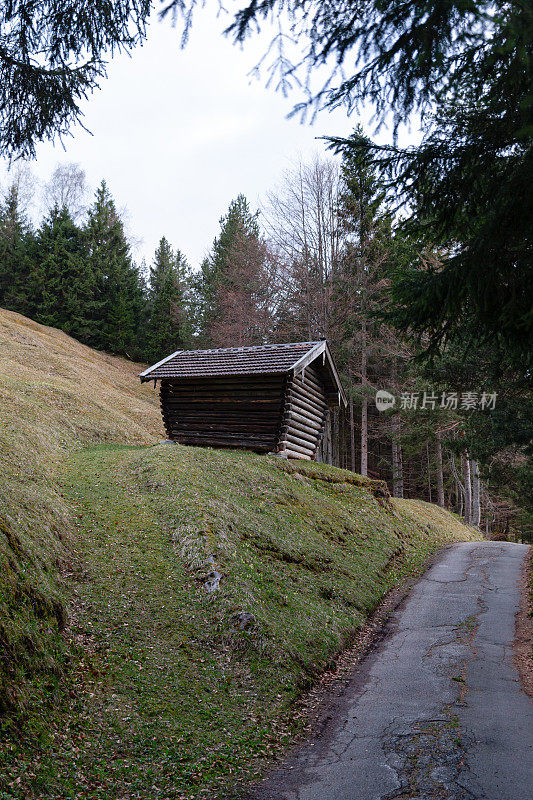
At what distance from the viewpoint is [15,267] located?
45375 mm

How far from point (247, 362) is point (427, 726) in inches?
542

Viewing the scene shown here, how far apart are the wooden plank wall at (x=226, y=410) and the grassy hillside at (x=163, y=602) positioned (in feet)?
5.26

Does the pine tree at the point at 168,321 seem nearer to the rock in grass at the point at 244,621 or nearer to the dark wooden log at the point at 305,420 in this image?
the dark wooden log at the point at 305,420

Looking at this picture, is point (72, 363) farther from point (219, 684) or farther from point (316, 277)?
point (219, 684)

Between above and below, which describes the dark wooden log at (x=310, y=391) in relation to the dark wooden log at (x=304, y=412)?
above

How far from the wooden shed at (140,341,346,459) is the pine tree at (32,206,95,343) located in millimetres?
27035

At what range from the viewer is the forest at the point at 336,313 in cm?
1482

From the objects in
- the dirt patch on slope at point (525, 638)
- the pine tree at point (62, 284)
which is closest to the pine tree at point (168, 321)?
the pine tree at point (62, 284)

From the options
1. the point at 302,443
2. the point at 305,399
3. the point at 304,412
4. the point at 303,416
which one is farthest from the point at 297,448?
the point at 305,399

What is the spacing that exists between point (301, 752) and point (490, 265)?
5615 millimetres

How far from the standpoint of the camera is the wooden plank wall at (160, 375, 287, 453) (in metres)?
17.8

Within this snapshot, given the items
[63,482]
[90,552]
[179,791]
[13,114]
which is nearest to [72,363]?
[63,482]

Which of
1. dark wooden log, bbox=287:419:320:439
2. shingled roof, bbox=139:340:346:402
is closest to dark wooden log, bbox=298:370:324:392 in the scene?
shingled roof, bbox=139:340:346:402

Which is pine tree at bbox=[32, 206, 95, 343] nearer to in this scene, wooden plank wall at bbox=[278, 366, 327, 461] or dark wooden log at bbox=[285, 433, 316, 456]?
wooden plank wall at bbox=[278, 366, 327, 461]
